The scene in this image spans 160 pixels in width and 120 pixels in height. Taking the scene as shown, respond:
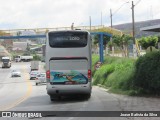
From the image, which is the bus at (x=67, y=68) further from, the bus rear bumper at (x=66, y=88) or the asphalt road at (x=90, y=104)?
the asphalt road at (x=90, y=104)

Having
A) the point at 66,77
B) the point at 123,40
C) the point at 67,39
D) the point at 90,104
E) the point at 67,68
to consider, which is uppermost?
the point at 123,40

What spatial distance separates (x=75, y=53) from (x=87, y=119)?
31.1ft

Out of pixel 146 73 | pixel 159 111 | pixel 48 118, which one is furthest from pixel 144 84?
pixel 48 118

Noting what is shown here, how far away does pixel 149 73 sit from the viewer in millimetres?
25172

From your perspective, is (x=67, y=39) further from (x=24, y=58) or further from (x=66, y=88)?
(x=24, y=58)

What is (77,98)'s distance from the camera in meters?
27.3

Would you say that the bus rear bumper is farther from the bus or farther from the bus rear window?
the bus rear window

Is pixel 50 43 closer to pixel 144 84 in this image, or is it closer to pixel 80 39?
pixel 80 39

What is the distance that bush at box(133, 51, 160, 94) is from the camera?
24.6m

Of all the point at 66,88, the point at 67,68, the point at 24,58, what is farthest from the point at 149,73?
the point at 24,58

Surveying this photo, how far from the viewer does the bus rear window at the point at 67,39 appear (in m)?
24.8

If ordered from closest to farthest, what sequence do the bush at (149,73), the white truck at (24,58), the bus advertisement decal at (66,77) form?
1. the bus advertisement decal at (66,77)
2. the bush at (149,73)
3. the white truck at (24,58)

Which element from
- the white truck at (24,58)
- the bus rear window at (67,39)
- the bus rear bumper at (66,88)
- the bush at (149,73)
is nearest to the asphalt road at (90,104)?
the bus rear bumper at (66,88)

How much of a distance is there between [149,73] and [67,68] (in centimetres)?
480
